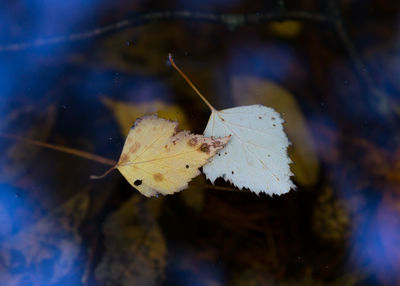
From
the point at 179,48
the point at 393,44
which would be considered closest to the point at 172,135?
the point at 179,48

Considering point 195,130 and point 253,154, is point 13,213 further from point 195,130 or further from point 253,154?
point 253,154

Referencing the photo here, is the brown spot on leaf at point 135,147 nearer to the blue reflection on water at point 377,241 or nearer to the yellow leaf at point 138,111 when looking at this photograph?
the yellow leaf at point 138,111

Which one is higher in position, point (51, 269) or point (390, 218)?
point (390, 218)

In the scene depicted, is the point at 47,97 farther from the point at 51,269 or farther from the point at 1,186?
the point at 51,269

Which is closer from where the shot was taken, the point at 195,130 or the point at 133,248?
the point at 195,130

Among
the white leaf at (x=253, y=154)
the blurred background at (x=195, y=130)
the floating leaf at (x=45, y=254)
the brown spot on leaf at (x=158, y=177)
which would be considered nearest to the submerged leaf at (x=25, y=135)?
the blurred background at (x=195, y=130)

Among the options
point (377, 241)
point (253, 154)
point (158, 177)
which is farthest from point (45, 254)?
point (377, 241)
